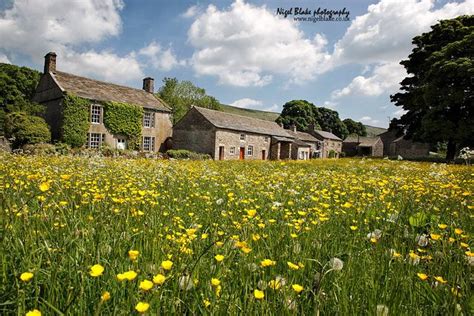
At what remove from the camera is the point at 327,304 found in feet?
5.62

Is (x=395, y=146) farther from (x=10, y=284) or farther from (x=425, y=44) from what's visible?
(x=10, y=284)

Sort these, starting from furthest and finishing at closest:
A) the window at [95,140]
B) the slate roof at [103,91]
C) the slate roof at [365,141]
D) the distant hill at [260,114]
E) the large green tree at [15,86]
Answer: the distant hill at [260,114] → the slate roof at [365,141] → the large green tree at [15,86] → the window at [95,140] → the slate roof at [103,91]

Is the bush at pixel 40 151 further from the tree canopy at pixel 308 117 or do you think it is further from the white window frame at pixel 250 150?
the tree canopy at pixel 308 117

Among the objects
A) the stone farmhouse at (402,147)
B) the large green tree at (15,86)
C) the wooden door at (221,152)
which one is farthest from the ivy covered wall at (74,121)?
the stone farmhouse at (402,147)

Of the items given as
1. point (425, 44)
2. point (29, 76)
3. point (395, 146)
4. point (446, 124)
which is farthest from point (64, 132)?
point (395, 146)

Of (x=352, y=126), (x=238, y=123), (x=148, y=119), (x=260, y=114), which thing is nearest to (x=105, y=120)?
(x=148, y=119)

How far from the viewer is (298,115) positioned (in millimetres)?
79438

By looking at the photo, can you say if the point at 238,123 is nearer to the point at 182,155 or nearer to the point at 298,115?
the point at 182,155

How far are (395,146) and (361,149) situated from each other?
10346 millimetres

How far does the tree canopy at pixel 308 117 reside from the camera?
78.5 meters

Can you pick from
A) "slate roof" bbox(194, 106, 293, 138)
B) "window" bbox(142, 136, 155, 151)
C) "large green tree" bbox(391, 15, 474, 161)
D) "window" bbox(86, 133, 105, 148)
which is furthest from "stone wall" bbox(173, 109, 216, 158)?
"large green tree" bbox(391, 15, 474, 161)

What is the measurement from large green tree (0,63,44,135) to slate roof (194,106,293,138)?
2793cm

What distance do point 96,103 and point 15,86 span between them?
2536 cm

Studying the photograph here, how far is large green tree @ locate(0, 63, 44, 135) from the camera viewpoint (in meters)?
43.2
